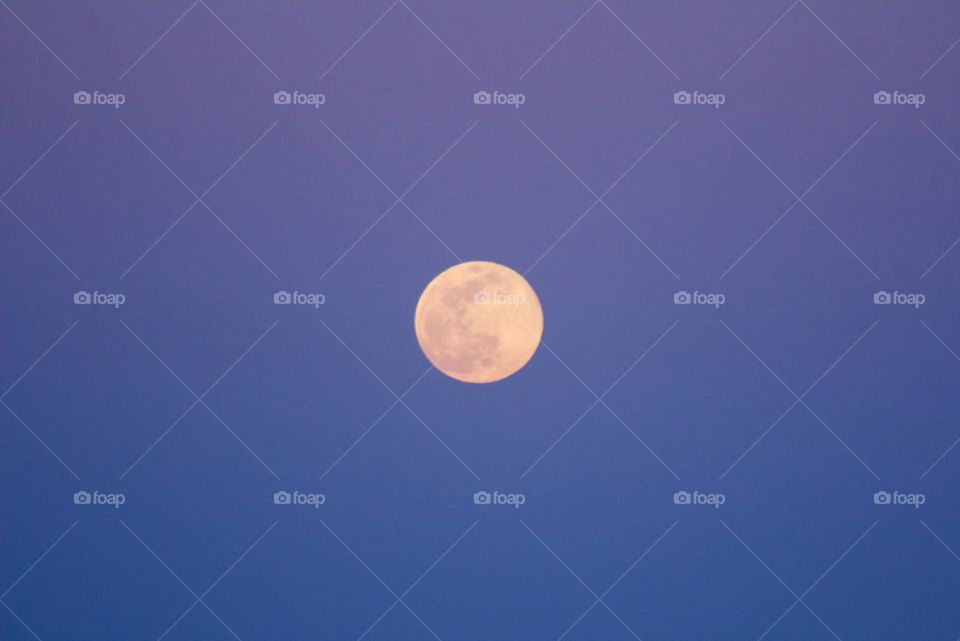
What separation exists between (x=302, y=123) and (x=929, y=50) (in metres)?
2.57

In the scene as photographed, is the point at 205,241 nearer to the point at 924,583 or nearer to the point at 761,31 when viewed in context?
the point at 761,31

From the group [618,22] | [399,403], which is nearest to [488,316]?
[399,403]

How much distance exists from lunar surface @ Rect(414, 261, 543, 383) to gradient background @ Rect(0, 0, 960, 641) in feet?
0.22

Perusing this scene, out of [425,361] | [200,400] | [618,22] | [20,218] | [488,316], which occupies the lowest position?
[200,400]

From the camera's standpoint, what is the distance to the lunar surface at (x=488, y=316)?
4270mm

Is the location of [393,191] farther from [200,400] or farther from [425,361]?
[200,400]

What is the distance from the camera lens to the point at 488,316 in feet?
14.0

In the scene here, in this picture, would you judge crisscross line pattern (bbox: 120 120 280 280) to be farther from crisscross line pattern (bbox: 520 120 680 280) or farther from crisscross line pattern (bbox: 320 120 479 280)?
crisscross line pattern (bbox: 520 120 680 280)

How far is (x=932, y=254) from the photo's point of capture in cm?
430

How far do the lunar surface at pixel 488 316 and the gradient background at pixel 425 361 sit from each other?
66 mm

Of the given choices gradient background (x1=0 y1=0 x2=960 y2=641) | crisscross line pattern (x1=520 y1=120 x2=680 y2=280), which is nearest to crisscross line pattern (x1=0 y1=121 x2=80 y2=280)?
gradient background (x1=0 y1=0 x2=960 y2=641)

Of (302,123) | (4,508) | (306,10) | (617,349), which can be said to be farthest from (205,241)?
(617,349)

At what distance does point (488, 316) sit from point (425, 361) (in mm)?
311

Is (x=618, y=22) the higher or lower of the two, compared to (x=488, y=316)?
higher
